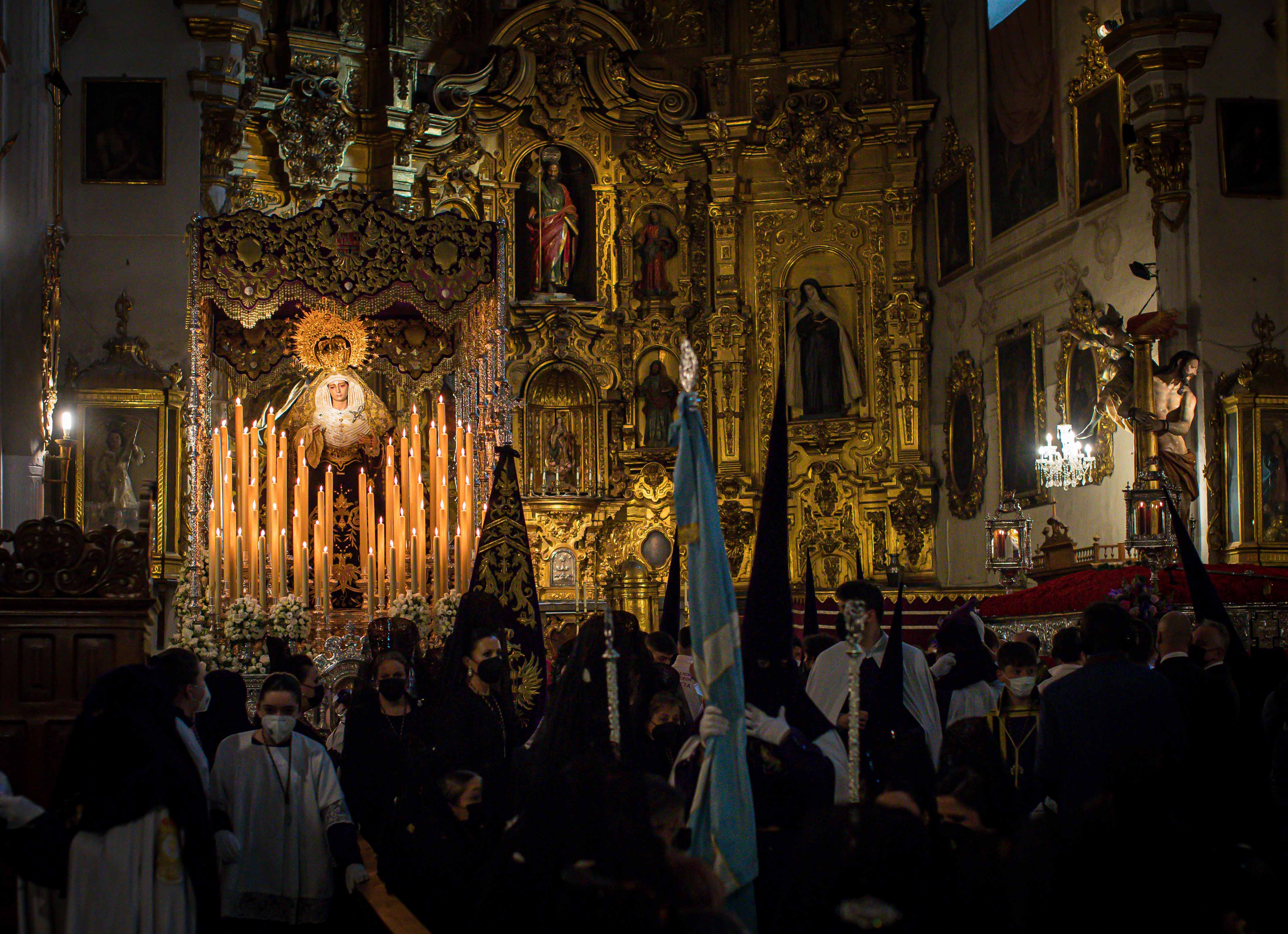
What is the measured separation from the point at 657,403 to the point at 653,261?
1.99 m

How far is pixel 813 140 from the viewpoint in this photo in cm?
2058

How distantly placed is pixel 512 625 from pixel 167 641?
17.4ft

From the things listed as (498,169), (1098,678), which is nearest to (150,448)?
(498,169)

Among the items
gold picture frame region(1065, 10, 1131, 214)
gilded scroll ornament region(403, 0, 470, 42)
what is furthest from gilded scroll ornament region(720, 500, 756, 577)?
gilded scroll ornament region(403, 0, 470, 42)

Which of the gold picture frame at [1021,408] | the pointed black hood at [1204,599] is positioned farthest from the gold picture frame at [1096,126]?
the pointed black hood at [1204,599]

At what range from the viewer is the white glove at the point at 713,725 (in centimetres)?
468

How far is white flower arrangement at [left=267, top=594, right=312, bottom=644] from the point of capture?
11.9m

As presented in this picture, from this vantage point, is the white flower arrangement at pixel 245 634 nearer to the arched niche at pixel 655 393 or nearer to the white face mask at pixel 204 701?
the white face mask at pixel 204 701

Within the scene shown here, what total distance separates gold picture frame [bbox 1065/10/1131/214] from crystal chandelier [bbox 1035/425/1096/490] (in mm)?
2557

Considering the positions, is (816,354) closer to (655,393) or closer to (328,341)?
(655,393)

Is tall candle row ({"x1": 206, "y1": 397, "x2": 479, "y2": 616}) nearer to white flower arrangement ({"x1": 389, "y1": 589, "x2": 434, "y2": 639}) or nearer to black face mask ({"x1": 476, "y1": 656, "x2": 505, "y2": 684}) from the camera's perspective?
white flower arrangement ({"x1": 389, "y1": 589, "x2": 434, "y2": 639})

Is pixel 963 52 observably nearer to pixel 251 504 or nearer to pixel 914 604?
pixel 914 604

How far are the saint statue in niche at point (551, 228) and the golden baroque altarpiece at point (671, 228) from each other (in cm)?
4

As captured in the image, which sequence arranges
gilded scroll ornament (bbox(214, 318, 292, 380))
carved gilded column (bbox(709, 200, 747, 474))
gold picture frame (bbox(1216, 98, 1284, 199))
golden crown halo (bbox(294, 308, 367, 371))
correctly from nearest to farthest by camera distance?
golden crown halo (bbox(294, 308, 367, 371)) → gilded scroll ornament (bbox(214, 318, 292, 380)) → gold picture frame (bbox(1216, 98, 1284, 199)) → carved gilded column (bbox(709, 200, 747, 474))
